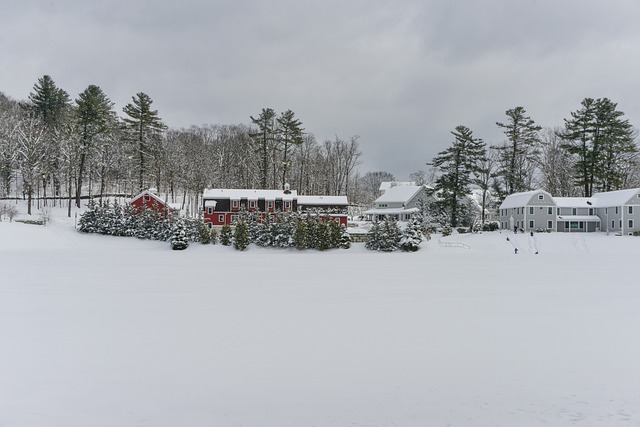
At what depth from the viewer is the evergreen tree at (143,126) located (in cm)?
4847

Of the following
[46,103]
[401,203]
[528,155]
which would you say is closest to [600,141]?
[528,155]

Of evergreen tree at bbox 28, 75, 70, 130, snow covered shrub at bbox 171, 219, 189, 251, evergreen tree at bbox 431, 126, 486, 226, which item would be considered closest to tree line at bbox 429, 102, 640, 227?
evergreen tree at bbox 431, 126, 486, 226

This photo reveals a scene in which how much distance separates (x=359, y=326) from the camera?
368 inches

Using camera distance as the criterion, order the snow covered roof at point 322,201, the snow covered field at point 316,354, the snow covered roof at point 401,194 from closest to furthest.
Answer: the snow covered field at point 316,354 < the snow covered roof at point 322,201 < the snow covered roof at point 401,194

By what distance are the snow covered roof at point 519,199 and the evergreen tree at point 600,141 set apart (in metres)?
7.45

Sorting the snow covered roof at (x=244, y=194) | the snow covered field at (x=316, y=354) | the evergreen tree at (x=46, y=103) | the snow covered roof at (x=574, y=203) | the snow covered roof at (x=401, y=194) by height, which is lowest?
the snow covered field at (x=316, y=354)

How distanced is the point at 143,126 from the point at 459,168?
1447 inches

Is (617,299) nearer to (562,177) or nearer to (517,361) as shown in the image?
(517,361)

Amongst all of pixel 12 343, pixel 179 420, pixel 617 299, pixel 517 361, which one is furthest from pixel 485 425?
pixel 617 299

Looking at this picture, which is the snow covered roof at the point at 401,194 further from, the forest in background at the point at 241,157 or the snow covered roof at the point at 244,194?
the snow covered roof at the point at 244,194

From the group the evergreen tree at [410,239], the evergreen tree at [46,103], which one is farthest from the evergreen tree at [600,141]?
the evergreen tree at [46,103]

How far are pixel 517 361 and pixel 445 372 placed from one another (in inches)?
58.5

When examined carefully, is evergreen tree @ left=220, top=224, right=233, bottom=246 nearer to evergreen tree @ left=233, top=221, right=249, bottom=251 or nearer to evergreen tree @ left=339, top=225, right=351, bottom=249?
evergreen tree @ left=233, top=221, right=249, bottom=251

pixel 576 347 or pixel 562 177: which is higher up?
pixel 562 177
